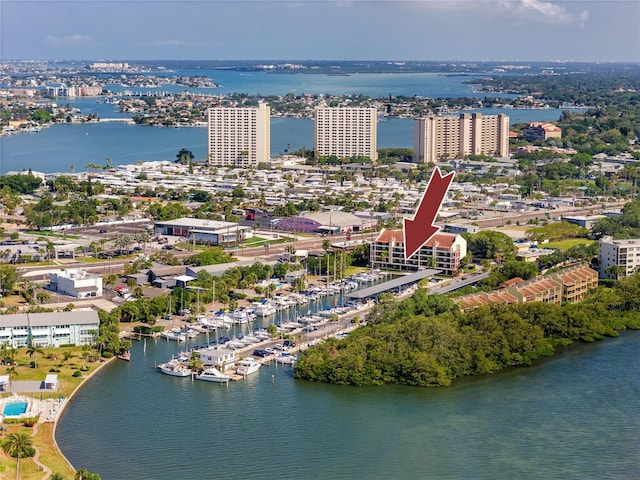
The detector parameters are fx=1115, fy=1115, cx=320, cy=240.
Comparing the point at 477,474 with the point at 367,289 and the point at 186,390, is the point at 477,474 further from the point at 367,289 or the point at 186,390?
the point at 367,289

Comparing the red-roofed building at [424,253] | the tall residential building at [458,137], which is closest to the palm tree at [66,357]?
the red-roofed building at [424,253]

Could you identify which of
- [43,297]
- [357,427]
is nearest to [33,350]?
[43,297]

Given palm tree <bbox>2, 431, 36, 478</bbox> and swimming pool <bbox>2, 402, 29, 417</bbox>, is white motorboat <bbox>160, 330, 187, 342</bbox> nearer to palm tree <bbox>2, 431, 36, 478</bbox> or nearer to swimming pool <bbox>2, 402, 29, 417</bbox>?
swimming pool <bbox>2, 402, 29, 417</bbox>

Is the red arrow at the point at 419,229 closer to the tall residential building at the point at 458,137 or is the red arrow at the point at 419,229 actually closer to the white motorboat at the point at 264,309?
the white motorboat at the point at 264,309

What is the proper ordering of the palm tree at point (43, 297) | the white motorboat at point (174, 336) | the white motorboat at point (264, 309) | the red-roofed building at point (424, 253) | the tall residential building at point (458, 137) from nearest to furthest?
1. the white motorboat at point (174, 336)
2. the white motorboat at point (264, 309)
3. the palm tree at point (43, 297)
4. the red-roofed building at point (424, 253)
5. the tall residential building at point (458, 137)

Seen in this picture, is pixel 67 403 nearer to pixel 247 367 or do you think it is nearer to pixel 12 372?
pixel 12 372
